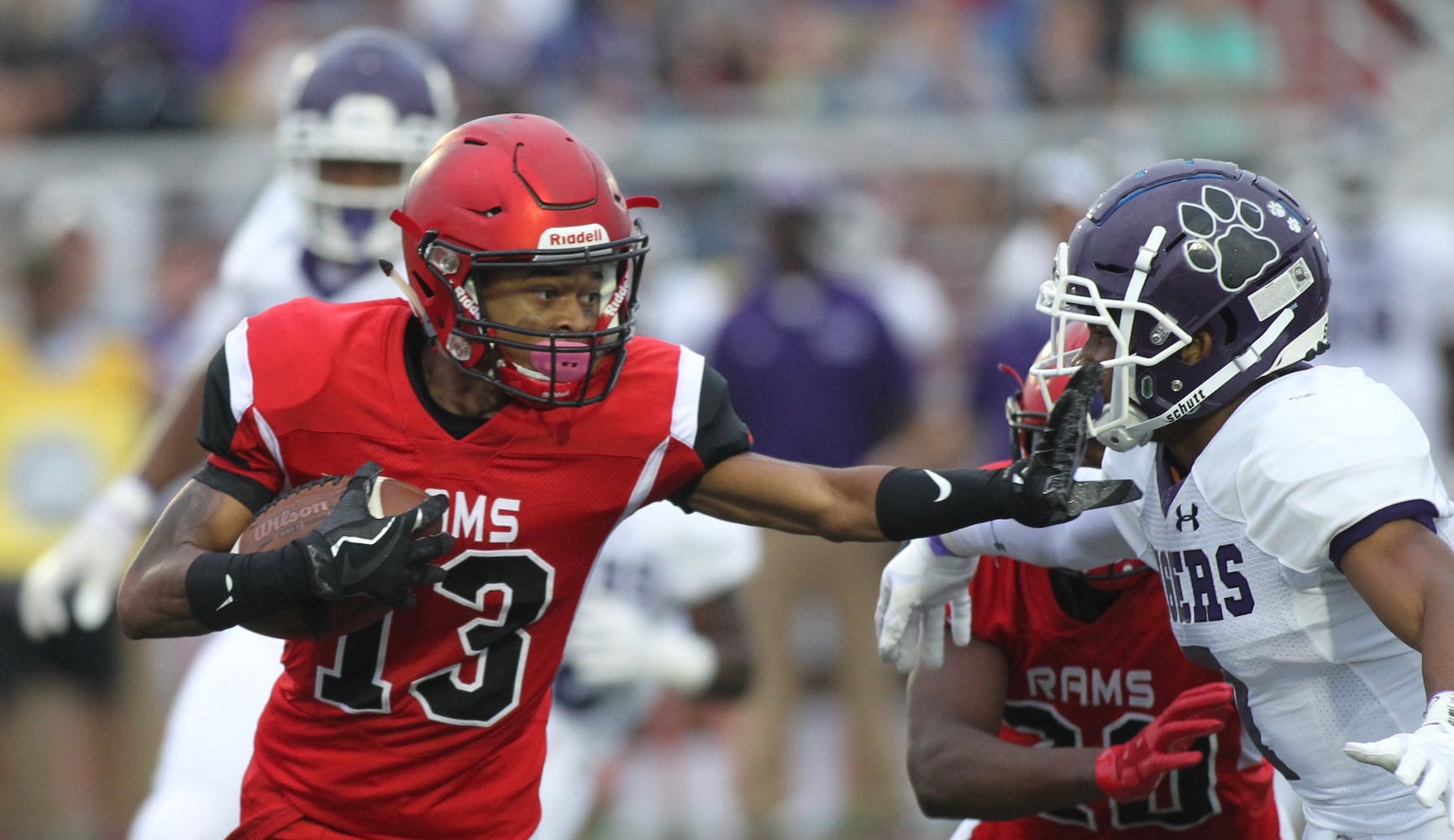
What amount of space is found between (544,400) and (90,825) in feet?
16.1

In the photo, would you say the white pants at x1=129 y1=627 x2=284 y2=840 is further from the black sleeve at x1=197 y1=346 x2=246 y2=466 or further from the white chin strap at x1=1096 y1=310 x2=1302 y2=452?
the white chin strap at x1=1096 y1=310 x2=1302 y2=452

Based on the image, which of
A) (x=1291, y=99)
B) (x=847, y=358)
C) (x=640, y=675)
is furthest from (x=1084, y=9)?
(x=640, y=675)

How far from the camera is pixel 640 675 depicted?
5000 millimetres

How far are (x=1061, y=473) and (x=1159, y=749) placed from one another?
18.9 inches

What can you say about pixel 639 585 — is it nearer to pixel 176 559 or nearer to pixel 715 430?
pixel 715 430

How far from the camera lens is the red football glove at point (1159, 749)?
3014mm

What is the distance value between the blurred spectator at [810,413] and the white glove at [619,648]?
1998 millimetres

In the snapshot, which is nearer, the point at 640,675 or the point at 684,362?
the point at 684,362

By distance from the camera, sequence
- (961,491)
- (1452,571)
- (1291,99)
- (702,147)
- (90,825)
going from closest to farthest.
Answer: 1. (1452,571)
2. (961,491)
3. (90,825)
4. (702,147)
5. (1291,99)

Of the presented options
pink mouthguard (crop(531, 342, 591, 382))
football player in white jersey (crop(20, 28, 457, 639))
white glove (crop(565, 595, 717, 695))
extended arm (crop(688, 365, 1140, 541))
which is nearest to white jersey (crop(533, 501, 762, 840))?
white glove (crop(565, 595, 717, 695))

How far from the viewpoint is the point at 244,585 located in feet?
9.42

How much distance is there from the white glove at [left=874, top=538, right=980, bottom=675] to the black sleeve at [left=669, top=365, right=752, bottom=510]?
0.41 metres

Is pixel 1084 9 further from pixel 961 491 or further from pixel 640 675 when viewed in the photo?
pixel 961 491

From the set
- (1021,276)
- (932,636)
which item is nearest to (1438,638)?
(932,636)
